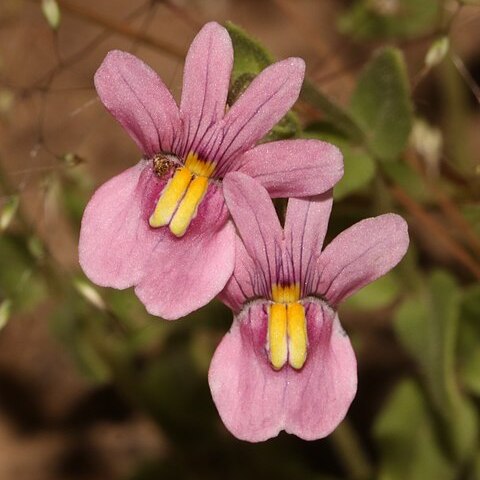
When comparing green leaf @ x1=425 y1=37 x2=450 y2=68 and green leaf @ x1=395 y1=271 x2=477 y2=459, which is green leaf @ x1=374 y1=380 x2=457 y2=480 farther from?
green leaf @ x1=425 y1=37 x2=450 y2=68

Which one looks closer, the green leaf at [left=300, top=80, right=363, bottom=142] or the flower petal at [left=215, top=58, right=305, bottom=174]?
the flower petal at [left=215, top=58, right=305, bottom=174]

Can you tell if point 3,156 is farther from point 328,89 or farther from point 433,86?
point 433,86

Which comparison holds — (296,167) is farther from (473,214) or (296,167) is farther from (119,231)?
(473,214)

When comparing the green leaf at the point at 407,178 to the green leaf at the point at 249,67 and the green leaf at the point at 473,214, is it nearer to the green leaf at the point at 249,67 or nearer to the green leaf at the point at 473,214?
the green leaf at the point at 473,214

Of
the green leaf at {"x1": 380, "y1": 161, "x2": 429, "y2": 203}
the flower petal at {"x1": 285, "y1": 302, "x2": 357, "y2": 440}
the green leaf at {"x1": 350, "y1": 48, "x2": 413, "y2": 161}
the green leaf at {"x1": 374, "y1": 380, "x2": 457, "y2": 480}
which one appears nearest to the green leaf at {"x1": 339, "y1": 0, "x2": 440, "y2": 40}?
the green leaf at {"x1": 380, "y1": 161, "x2": 429, "y2": 203}

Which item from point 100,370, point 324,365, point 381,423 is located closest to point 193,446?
point 100,370

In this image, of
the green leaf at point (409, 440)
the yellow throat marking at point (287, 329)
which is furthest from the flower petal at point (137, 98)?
the green leaf at point (409, 440)
